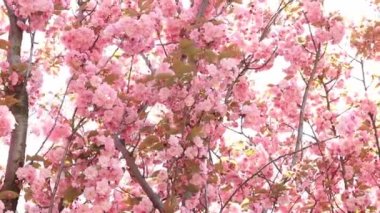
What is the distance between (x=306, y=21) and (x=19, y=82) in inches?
121

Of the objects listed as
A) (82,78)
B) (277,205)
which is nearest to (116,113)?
(82,78)

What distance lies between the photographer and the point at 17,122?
4734 millimetres

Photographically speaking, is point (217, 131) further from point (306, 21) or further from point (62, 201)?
point (306, 21)

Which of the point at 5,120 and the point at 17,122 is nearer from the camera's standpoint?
the point at 5,120

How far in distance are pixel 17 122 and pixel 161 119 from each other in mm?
1230

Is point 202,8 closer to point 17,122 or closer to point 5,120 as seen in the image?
point 17,122

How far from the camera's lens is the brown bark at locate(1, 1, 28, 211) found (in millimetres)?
4469

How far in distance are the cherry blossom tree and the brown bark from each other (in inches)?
0.4

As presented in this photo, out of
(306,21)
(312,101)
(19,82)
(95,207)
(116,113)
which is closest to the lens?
(95,207)

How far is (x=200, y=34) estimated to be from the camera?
4477 mm

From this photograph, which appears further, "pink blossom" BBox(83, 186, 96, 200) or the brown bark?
the brown bark

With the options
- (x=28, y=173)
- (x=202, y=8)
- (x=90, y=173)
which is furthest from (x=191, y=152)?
(x=202, y=8)

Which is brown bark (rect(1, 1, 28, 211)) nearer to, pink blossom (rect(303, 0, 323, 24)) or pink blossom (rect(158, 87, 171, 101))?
pink blossom (rect(158, 87, 171, 101))

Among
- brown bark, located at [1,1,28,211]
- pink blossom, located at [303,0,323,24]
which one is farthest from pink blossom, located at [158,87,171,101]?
pink blossom, located at [303,0,323,24]
